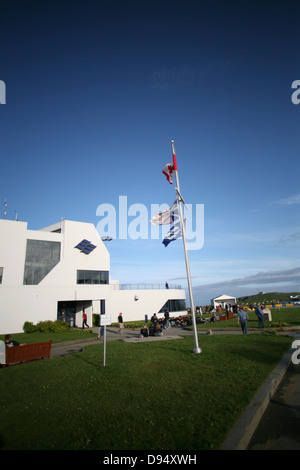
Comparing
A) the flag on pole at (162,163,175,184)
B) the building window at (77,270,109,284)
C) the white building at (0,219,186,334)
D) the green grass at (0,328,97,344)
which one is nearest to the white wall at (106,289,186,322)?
the white building at (0,219,186,334)

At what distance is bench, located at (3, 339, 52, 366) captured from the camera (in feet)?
34.7

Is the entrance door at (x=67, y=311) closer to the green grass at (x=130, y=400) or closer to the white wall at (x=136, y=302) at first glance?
the white wall at (x=136, y=302)

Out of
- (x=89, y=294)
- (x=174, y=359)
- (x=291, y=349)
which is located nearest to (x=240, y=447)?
(x=174, y=359)

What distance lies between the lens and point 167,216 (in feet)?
42.5

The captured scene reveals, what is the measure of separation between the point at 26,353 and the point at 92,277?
20.8 m

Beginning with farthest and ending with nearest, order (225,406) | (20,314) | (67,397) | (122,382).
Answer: (20,314)
(122,382)
(67,397)
(225,406)

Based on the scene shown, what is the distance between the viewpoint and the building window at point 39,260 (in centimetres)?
2727

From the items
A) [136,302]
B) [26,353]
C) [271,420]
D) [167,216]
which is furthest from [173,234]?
[136,302]

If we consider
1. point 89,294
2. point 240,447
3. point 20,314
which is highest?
point 89,294

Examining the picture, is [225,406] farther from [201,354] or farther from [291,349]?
[291,349]

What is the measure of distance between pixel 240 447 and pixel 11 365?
10.6 metres

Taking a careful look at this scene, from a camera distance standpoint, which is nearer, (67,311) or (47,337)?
(47,337)

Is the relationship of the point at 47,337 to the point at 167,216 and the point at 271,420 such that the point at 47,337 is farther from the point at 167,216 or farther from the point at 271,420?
the point at 271,420

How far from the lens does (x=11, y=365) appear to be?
36.1 ft
